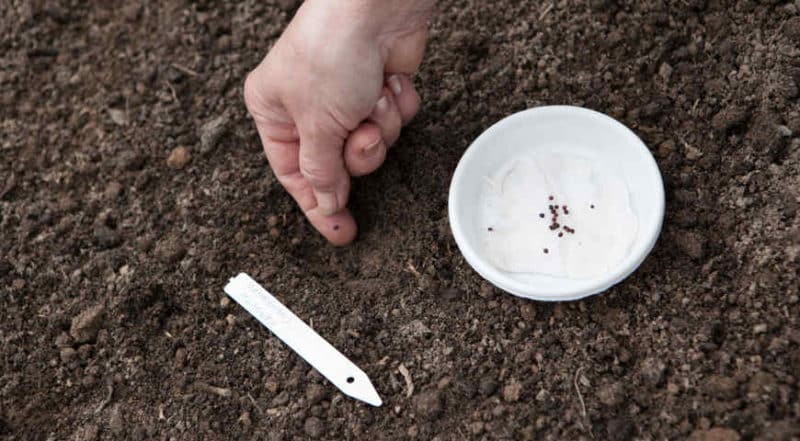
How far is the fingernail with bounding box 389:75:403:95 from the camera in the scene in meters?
1.74

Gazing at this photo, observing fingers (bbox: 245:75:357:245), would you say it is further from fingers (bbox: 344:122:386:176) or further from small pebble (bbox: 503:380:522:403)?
small pebble (bbox: 503:380:522:403)

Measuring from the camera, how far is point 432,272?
1764mm

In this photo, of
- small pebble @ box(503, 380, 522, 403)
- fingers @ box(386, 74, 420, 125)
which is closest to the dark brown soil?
small pebble @ box(503, 380, 522, 403)

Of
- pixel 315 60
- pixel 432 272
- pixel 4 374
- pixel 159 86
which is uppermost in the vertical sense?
pixel 315 60

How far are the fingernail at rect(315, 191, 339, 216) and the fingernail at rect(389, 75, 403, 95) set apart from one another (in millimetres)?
279

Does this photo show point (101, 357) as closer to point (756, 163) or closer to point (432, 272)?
point (432, 272)

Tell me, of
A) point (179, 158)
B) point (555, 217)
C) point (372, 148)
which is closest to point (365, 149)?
point (372, 148)

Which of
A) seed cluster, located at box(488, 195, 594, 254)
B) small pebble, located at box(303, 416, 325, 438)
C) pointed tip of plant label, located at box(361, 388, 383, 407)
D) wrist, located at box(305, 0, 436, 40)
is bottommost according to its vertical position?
small pebble, located at box(303, 416, 325, 438)

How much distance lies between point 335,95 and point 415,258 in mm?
451

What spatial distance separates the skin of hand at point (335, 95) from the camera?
1.54 metres

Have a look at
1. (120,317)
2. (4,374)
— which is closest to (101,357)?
(120,317)

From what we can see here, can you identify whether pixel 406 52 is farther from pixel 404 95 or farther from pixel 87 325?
pixel 87 325

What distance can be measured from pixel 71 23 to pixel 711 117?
1804 millimetres

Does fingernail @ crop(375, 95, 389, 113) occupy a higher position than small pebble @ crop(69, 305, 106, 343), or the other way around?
fingernail @ crop(375, 95, 389, 113)
